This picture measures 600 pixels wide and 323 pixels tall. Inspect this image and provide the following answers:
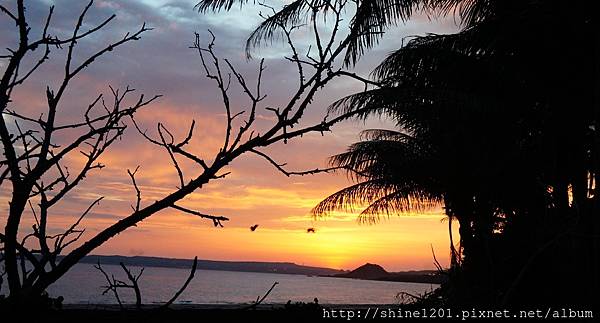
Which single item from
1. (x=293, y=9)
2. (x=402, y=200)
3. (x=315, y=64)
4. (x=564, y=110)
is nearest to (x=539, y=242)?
(x=564, y=110)

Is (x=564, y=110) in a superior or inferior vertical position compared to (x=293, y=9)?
inferior

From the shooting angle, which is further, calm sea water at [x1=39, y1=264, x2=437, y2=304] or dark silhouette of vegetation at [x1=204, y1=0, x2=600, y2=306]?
calm sea water at [x1=39, y1=264, x2=437, y2=304]

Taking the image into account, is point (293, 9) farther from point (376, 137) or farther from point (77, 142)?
point (376, 137)

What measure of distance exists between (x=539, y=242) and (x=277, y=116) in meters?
6.76

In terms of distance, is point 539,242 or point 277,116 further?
point 539,242

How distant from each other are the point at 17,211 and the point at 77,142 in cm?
17

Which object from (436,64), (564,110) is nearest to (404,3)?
(436,64)

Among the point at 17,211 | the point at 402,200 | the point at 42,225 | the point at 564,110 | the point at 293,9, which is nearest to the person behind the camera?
the point at 17,211

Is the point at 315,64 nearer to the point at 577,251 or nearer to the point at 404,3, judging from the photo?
the point at 577,251

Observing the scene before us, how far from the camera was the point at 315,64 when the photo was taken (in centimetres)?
129

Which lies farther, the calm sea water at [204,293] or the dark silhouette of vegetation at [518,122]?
the calm sea water at [204,293]

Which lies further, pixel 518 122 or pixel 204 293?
pixel 204 293

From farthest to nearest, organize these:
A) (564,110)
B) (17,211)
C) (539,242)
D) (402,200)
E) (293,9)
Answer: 1. (402,200)
2. (564,110)
3. (293,9)
4. (539,242)
5. (17,211)

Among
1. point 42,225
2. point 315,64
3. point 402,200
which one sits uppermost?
point 402,200
